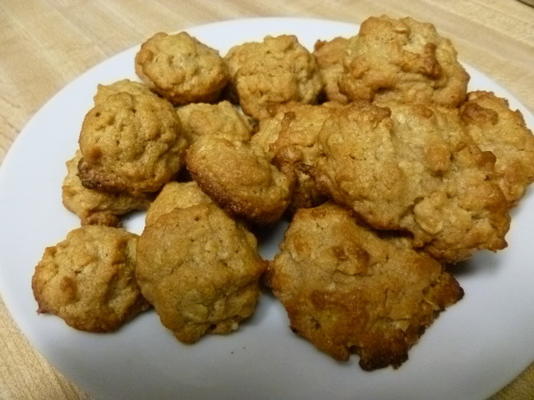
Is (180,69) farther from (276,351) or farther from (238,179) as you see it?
(276,351)

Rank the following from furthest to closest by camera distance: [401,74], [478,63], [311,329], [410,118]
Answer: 1. [478,63]
2. [401,74]
3. [410,118]
4. [311,329]

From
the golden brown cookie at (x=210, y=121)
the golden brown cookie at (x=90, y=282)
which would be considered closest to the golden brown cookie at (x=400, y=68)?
the golden brown cookie at (x=210, y=121)

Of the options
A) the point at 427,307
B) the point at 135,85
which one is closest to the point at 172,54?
the point at 135,85

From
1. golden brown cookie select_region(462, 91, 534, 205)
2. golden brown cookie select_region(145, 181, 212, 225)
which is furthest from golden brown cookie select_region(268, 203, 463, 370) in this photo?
golden brown cookie select_region(462, 91, 534, 205)

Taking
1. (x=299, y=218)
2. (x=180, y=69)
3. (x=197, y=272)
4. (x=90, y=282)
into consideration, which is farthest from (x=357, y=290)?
(x=180, y=69)

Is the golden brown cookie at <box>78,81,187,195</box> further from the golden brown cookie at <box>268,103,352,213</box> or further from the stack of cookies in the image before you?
the golden brown cookie at <box>268,103,352,213</box>

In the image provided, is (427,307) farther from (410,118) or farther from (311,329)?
(410,118)
